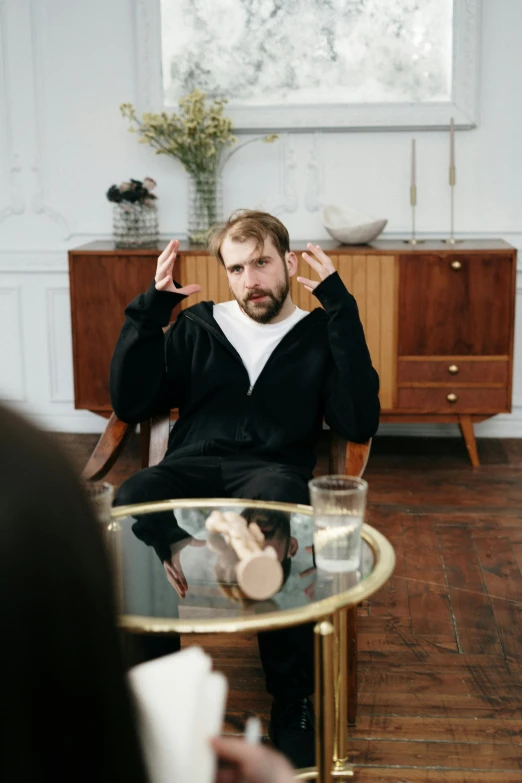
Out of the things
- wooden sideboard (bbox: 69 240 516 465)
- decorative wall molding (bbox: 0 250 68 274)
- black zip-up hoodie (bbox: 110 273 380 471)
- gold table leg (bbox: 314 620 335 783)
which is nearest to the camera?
gold table leg (bbox: 314 620 335 783)

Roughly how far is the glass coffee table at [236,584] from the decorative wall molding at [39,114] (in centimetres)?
288

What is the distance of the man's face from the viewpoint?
9.08 ft

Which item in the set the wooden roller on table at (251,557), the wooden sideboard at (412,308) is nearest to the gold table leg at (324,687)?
the wooden roller on table at (251,557)

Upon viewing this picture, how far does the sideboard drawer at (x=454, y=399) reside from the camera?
4262 mm

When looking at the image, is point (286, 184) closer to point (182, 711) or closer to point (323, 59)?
point (323, 59)

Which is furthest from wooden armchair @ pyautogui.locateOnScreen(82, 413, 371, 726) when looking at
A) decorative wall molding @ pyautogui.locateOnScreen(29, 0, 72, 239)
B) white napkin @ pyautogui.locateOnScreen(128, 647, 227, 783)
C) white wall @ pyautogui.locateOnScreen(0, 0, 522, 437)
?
decorative wall molding @ pyautogui.locateOnScreen(29, 0, 72, 239)

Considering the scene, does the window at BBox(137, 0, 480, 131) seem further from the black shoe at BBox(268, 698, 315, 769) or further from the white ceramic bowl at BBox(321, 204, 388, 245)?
the black shoe at BBox(268, 698, 315, 769)

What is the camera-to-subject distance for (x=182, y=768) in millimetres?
871

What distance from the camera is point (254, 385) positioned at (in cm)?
277

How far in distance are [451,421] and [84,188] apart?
78.8 inches

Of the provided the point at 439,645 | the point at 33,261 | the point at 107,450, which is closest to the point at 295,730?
the point at 439,645

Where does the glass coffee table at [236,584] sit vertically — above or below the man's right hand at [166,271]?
below

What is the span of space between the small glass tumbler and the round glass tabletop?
1.0 inches

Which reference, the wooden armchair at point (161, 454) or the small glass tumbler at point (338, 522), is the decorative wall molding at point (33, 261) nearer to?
the wooden armchair at point (161, 454)
